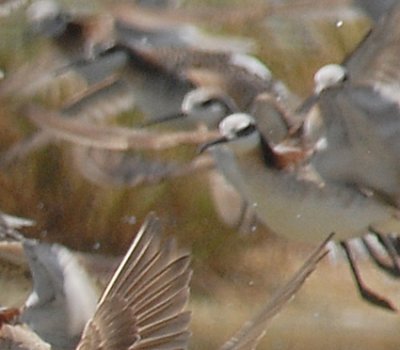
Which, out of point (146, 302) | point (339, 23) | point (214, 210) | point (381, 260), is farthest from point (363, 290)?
point (146, 302)

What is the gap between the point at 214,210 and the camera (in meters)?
2.49

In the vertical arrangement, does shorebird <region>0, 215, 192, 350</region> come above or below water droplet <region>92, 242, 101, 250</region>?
above

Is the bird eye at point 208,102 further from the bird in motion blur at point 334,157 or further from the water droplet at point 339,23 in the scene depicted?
the water droplet at point 339,23

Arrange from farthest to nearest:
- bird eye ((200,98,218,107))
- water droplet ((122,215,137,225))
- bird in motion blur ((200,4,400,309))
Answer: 1. water droplet ((122,215,137,225))
2. bird eye ((200,98,218,107))
3. bird in motion blur ((200,4,400,309))

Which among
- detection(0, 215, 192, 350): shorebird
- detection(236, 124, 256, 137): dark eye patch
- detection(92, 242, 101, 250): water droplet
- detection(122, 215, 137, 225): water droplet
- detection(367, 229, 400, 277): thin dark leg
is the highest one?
detection(0, 215, 192, 350): shorebird

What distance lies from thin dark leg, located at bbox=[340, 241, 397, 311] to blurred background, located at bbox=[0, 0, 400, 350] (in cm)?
2

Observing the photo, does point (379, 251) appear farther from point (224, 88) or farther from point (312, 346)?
point (224, 88)

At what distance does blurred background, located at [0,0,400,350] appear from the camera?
7.80 feet

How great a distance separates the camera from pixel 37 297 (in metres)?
1.88

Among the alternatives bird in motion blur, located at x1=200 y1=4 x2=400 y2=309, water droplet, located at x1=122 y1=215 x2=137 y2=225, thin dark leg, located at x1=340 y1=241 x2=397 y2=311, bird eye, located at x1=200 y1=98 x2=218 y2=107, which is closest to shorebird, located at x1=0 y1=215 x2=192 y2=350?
bird in motion blur, located at x1=200 y1=4 x2=400 y2=309

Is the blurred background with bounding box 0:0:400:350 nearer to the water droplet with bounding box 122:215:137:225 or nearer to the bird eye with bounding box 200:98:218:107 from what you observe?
the water droplet with bounding box 122:215:137:225

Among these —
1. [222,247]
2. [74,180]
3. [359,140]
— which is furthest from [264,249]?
[359,140]

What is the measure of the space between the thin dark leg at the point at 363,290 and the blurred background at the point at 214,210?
0.06ft

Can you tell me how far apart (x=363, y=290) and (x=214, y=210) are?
1.07 ft
